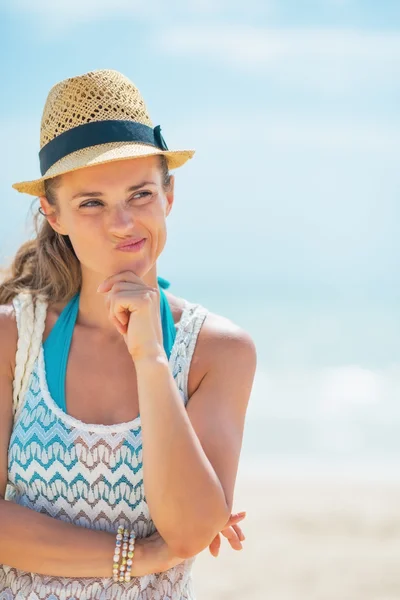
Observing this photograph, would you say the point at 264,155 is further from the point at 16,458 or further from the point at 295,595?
the point at 16,458

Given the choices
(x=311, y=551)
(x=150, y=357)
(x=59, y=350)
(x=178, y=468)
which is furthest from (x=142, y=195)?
(x=311, y=551)

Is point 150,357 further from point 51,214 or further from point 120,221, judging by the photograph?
point 51,214

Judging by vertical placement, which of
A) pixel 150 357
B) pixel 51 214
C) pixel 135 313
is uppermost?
pixel 51 214

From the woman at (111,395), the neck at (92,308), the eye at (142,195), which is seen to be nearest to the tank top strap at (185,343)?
the woman at (111,395)

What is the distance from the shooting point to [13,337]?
3.10 meters

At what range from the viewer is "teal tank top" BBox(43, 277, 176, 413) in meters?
3.07

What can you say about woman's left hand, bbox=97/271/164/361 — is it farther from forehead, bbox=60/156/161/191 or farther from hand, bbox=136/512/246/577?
hand, bbox=136/512/246/577

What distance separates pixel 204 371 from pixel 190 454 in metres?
0.41

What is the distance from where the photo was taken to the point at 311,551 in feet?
22.0

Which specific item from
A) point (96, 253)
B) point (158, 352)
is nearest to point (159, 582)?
point (158, 352)

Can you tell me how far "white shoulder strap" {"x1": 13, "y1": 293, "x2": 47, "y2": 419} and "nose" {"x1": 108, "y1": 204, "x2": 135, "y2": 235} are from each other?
20.2 inches

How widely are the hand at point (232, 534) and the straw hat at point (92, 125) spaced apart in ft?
3.86

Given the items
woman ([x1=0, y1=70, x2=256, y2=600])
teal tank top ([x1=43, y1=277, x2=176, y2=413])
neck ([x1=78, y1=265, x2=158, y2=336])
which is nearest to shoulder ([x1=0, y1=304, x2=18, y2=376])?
woman ([x1=0, y1=70, x2=256, y2=600])

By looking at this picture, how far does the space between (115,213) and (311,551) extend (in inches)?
177
